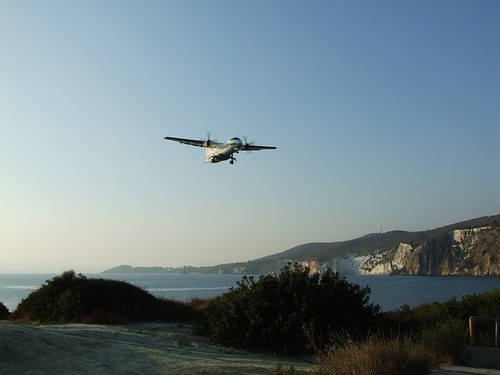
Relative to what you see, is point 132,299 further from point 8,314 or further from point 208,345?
point 208,345

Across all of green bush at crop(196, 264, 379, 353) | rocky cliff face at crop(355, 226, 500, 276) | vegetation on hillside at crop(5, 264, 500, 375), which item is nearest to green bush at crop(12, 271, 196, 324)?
vegetation on hillside at crop(5, 264, 500, 375)

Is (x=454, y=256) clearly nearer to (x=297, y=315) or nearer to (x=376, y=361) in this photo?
(x=297, y=315)

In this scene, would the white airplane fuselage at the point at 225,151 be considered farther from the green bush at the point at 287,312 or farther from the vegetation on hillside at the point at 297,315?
the green bush at the point at 287,312

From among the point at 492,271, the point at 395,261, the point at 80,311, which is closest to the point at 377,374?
the point at 80,311

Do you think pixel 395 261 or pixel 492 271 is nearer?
pixel 492 271

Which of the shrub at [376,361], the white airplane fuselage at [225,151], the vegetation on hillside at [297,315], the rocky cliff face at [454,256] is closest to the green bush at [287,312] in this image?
the vegetation on hillside at [297,315]

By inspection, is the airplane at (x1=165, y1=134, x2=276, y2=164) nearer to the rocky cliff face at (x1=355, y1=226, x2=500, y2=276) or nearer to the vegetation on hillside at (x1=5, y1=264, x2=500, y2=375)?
the vegetation on hillside at (x1=5, y1=264, x2=500, y2=375)

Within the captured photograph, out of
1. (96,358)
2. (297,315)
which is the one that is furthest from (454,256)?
(96,358)
